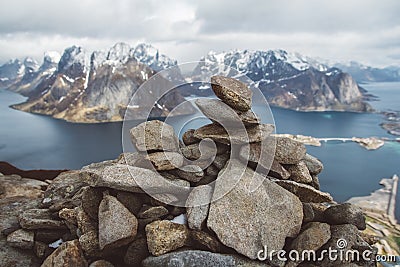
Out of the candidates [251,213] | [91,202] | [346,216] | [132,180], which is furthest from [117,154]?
[346,216]

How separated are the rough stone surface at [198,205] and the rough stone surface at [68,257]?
355cm

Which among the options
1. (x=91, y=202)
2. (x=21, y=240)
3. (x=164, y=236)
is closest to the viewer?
(x=164, y=236)

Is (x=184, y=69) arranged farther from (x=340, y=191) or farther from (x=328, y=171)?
(x=328, y=171)

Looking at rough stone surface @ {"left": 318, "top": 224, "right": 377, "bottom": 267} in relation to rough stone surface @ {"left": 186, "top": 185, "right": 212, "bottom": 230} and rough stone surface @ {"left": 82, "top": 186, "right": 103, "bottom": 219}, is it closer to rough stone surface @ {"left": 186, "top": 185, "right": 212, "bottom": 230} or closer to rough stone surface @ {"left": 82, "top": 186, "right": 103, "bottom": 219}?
rough stone surface @ {"left": 186, "top": 185, "right": 212, "bottom": 230}

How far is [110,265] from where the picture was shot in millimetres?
9445

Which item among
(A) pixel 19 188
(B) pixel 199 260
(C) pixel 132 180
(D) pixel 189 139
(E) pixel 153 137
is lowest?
(A) pixel 19 188

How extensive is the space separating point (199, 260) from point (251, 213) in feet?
7.31

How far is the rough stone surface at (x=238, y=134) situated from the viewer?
1113cm

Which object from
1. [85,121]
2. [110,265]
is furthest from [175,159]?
[85,121]

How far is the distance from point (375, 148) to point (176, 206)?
122412 mm

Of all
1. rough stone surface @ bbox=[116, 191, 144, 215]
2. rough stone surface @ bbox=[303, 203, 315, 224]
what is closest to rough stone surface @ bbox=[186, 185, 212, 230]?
rough stone surface @ bbox=[116, 191, 144, 215]

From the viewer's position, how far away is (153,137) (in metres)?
11.7

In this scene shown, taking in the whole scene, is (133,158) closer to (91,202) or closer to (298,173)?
(91,202)

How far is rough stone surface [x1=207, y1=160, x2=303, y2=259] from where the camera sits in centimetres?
938
